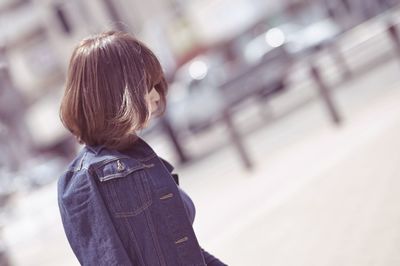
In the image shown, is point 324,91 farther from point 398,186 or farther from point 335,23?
point 335,23

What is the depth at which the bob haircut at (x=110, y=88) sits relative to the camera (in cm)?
192

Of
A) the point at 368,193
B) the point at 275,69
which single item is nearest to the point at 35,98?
the point at 275,69

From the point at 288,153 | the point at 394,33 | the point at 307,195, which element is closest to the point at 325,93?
the point at 288,153

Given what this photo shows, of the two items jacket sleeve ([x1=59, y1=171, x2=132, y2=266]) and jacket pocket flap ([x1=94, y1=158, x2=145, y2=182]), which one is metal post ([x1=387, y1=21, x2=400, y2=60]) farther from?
jacket sleeve ([x1=59, y1=171, x2=132, y2=266])

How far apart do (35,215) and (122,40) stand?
11677mm

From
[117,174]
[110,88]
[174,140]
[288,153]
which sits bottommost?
[288,153]

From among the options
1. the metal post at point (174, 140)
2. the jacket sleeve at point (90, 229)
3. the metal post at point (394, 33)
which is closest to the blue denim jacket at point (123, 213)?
the jacket sleeve at point (90, 229)

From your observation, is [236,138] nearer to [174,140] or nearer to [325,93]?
[325,93]

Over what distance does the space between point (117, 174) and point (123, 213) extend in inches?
4.6

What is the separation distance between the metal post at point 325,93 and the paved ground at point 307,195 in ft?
0.69

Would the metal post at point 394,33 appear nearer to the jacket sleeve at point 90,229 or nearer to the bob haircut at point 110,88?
the bob haircut at point 110,88

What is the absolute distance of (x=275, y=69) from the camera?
39.5 ft

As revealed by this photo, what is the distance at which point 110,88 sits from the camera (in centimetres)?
194

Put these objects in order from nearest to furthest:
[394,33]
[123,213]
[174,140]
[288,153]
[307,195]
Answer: [123,213] < [307,195] < [288,153] < [394,33] < [174,140]
